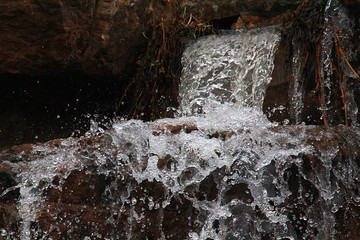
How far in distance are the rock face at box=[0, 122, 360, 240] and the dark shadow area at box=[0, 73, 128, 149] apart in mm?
1589

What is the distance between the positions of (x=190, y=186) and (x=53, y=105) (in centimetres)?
192

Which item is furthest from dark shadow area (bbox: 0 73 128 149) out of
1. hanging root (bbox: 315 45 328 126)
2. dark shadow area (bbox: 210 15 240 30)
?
hanging root (bbox: 315 45 328 126)

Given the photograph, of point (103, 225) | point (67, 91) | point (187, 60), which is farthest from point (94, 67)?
point (103, 225)

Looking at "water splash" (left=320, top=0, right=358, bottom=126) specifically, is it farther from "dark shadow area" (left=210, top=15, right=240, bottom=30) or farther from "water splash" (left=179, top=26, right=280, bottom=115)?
"dark shadow area" (left=210, top=15, right=240, bottom=30)

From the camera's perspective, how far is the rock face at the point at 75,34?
10.8ft

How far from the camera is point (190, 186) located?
2170mm

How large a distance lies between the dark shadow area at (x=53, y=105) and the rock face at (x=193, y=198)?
159 centimetres

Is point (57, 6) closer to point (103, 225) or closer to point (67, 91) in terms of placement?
point (67, 91)

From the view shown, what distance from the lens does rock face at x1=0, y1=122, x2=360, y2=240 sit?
2.11 m

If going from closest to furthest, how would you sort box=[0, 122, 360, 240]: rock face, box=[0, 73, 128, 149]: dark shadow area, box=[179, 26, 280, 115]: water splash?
box=[0, 122, 360, 240]: rock face < box=[179, 26, 280, 115]: water splash < box=[0, 73, 128, 149]: dark shadow area

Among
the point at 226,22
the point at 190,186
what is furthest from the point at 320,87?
the point at 226,22

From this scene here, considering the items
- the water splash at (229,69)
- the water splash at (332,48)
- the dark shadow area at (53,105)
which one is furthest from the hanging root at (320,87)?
the dark shadow area at (53,105)

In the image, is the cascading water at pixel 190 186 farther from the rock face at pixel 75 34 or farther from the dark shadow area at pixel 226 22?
the dark shadow area at pixel 226 22

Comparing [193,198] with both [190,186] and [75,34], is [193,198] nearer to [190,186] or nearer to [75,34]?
[190,186]
